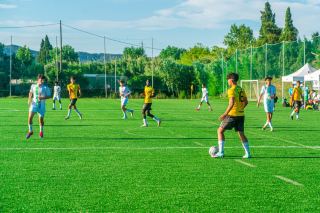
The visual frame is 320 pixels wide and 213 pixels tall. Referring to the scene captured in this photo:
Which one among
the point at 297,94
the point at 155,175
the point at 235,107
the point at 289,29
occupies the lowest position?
the point at 155,175

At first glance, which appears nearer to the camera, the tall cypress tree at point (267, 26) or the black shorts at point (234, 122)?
the black shorts at point (234, 122)

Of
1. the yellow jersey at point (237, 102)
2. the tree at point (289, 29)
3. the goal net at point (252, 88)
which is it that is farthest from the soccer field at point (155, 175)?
the tree at point (289, 29)

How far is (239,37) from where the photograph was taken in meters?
85.1

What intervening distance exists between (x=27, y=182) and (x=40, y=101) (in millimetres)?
5488

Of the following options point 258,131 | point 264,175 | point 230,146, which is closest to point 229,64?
point 258,131

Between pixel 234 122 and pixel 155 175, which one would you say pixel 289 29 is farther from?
→ pixel 155 175

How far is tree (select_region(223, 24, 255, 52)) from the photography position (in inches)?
3319

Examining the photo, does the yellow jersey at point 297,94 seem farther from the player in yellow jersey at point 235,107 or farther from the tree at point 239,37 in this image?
the tree at point 239,37

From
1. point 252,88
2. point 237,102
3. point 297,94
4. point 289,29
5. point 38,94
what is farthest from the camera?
point 289,29

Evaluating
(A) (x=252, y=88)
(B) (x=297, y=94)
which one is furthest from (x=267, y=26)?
(B) (x=297, y=94)

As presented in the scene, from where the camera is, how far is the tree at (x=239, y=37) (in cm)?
8431

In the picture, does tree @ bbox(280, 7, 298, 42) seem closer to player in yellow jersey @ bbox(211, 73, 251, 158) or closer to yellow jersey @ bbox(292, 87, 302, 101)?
yellow jersey @ bbox(292, 87, 302, 101)

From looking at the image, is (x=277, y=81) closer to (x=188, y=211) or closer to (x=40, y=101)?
(x=40, y=101)

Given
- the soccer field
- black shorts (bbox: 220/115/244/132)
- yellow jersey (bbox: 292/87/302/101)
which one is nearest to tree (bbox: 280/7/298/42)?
yellow jersey (bbox: 292/87/302/101)
